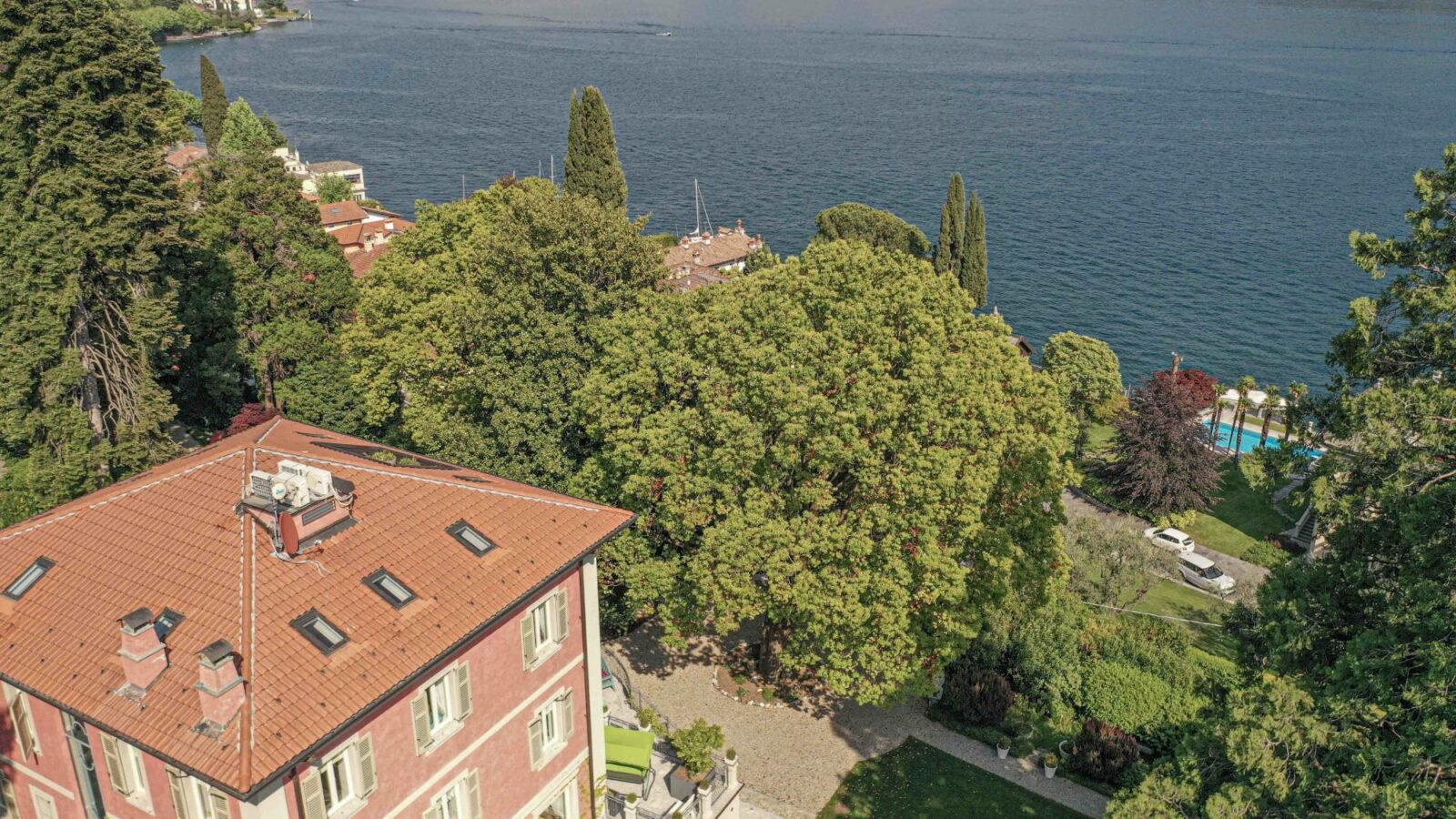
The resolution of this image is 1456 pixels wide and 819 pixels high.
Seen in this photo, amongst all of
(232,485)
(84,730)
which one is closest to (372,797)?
(84,730)

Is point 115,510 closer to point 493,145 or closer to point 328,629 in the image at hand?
point 328,629

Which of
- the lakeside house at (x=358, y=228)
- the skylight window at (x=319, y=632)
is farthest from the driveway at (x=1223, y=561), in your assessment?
the lakeside house at (x=358, y=228)

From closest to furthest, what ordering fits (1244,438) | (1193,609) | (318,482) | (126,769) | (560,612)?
(126,769)
(318,482)
(560,612)
(1193,609)
(1244,438)

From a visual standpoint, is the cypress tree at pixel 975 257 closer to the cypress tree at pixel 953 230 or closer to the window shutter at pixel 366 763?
the cypress tree at pixel 953 230

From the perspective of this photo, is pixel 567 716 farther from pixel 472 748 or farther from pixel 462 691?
pixel 462 691

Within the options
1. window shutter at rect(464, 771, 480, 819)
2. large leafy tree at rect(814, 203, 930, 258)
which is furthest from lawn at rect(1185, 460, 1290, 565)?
window shutter at rect(464, 771, 480, 819)

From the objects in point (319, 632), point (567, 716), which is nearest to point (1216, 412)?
point (567, 716)

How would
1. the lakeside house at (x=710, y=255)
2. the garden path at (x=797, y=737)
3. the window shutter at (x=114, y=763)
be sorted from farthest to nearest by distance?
the lakeside house at (x=710, y=255) → the garden path at (x=797, y=737) → the window shutter at (x=114, y=763)
